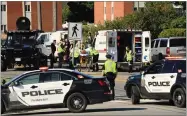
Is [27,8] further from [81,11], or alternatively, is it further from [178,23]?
[178,23]

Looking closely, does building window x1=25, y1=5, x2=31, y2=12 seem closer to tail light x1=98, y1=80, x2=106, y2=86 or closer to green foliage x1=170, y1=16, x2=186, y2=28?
green foliage x1=170, y1=16, x2=186, y2=28

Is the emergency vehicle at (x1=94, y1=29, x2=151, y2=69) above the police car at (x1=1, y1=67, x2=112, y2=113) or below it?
above

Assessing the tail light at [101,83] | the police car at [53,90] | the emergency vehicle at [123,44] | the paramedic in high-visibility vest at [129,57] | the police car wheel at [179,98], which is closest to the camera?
the police car at [53,90]

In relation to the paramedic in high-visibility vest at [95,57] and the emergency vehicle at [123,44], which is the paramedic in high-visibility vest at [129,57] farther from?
the paramedic in high-visibility vest at [95,57]

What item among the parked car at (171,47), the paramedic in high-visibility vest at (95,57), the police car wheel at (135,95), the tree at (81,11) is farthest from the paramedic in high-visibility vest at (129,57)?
the tree at (81,11)

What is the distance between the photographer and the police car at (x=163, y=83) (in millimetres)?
16109

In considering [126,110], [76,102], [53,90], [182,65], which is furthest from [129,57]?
[53,90]

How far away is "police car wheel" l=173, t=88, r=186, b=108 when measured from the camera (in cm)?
1589

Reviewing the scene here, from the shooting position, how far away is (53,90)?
15305mm

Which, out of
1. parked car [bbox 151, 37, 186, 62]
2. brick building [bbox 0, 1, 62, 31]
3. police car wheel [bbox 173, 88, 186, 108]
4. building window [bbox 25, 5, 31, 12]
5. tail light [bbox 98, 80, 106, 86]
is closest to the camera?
tail light [bbox 98, 80, 106, 86]

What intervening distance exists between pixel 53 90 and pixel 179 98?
3.94 meters

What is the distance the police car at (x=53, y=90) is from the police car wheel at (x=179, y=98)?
2.31 m

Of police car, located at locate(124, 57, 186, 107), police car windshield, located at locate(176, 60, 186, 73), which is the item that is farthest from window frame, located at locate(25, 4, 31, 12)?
police car windshield, located at locate(176, 60, 186, 73)

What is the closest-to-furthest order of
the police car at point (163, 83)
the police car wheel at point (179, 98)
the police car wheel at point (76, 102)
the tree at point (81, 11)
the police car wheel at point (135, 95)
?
the police car wheel at point (76, 102) → the police car wheel at point (179, 98) → the police car at point (163, 83) → the police car wheel at point (135, 95) → the tree at point (81, 11)
